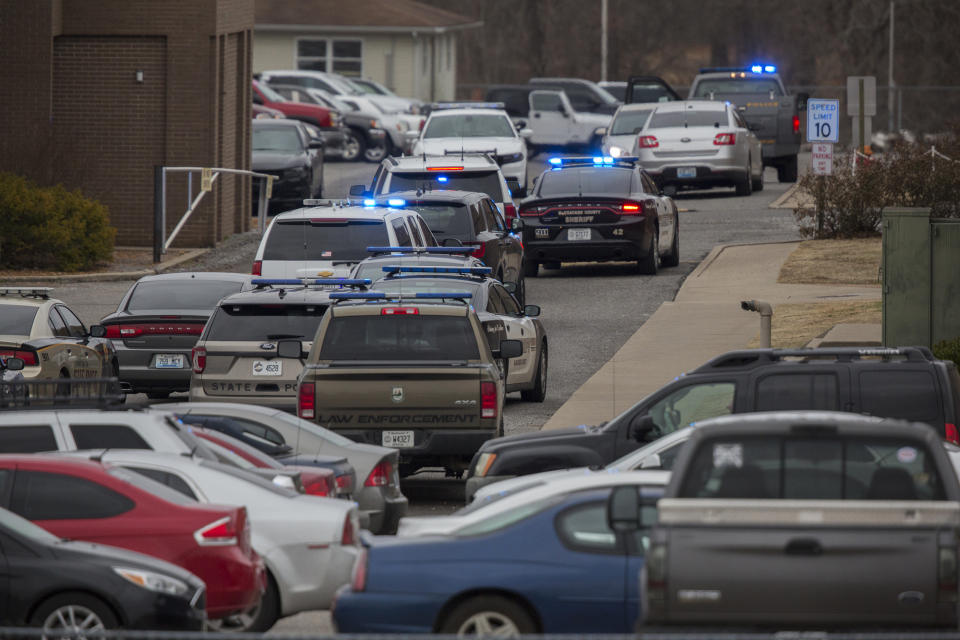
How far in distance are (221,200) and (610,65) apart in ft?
161

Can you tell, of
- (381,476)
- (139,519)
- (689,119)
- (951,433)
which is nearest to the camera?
(139,519)

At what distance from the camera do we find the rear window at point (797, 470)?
8.26 m

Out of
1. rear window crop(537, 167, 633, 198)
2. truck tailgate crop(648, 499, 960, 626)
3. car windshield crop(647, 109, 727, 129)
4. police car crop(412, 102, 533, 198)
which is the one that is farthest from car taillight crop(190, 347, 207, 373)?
car windshield crop(647, 109, 727, 129)

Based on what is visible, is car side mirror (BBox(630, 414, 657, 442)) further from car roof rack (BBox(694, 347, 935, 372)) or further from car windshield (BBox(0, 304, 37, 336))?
car windshield (BBox(0, 304, 37, 336))

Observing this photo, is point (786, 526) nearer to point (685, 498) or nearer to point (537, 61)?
point (685, 498)

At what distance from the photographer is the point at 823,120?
29.8 m

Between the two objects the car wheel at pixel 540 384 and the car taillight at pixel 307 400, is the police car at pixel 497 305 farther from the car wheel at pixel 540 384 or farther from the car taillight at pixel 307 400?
the car taillight at pixel 307 400

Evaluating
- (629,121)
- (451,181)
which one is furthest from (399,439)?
(629,121)

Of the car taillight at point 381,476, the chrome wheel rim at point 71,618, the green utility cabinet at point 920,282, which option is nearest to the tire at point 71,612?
the chrome wheel rim at point 71,618

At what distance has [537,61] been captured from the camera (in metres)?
80.4

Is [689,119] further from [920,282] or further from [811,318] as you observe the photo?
[920,282]

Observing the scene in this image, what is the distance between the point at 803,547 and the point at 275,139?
102ft

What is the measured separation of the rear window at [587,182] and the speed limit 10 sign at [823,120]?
11.0 feet

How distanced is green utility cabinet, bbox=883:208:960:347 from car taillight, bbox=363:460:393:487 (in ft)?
25.6
